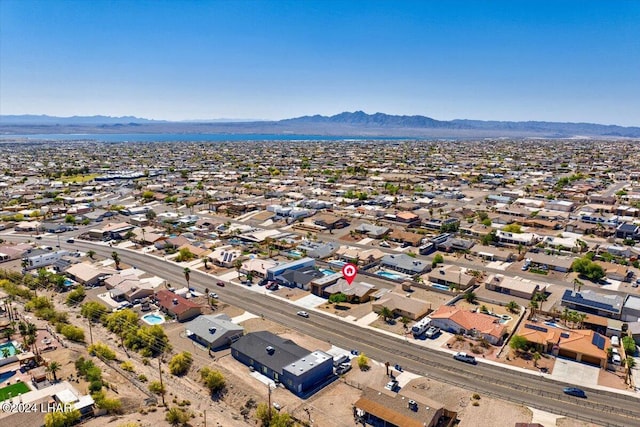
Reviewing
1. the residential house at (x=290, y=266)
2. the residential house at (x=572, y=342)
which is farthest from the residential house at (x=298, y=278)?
the residential house at (x=572, y=342)

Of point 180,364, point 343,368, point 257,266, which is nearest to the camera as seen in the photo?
point 180,364

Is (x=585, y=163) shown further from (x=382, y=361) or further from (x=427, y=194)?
(x=382, y=361)

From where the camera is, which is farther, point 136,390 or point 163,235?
point 163,235

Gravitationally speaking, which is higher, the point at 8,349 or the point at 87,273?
the point at 87,273

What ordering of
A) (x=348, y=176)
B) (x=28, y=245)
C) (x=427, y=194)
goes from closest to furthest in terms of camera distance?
(x=28, y=245)
(x=427, y=194)
(x=348, y=176)

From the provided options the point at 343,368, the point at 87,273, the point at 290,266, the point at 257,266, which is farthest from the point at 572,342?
the point at 87,273

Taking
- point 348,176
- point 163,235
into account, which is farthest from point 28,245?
point 348,176

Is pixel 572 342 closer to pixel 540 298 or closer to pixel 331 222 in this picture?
pixel 540 298
